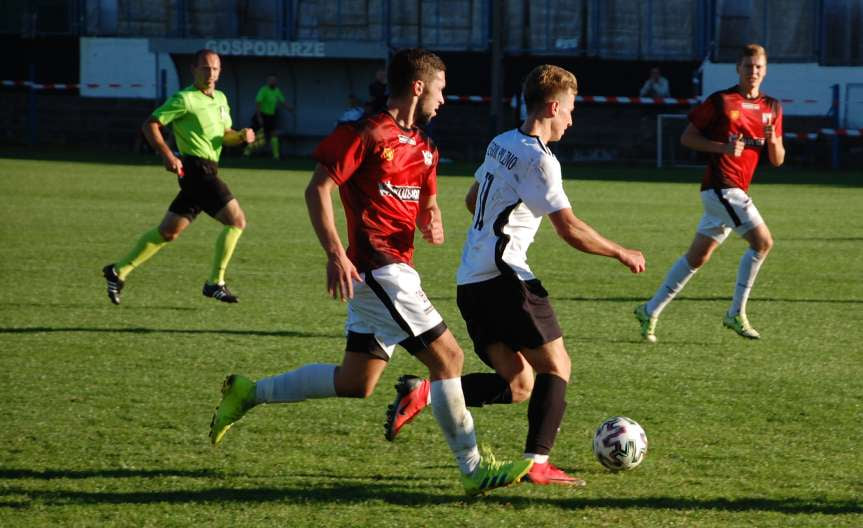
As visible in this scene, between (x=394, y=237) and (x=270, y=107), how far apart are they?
28373mm

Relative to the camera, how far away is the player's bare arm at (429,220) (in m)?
5.95

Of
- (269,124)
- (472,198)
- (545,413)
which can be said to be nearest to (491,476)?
(545,413)

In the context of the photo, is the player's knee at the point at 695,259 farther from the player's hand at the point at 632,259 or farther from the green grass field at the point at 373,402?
the player's hand at the point at 632,259

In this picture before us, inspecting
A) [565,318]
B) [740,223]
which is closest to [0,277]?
[565,318]

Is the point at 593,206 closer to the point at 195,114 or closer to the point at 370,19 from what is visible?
the point at 195,114

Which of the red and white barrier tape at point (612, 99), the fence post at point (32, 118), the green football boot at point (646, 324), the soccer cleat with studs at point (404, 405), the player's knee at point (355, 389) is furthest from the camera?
the fence post at point (32, 118)

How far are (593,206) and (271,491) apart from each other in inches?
615

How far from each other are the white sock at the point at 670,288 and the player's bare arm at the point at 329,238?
4689 mm

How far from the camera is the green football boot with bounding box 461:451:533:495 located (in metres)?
5.39

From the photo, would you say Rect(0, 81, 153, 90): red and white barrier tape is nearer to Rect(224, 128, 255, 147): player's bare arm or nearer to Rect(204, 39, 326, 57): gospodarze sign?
Rect(204, 39, 326, 57): gospodarze sign

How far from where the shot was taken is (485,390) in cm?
622

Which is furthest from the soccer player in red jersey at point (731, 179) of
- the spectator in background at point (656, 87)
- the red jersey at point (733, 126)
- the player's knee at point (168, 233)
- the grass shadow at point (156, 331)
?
the spectator in background at point (656, 87)

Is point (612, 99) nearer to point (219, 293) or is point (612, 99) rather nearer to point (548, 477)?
point (219, 293)

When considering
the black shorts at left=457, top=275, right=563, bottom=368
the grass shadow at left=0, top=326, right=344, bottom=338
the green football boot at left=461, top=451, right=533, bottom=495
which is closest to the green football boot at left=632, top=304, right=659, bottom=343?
the grass shadow at left=0, top=326, right=344, bottom=338
